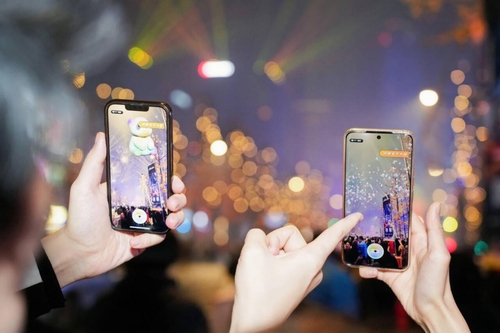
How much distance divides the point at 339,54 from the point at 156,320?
93 centimetres

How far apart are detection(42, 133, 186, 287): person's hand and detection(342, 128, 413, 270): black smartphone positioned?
34 cm

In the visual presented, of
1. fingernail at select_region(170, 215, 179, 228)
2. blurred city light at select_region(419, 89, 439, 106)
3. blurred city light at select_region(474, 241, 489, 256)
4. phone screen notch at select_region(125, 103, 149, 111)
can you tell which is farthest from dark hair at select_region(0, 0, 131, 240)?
blurred city light at select_region(474, 241, 489, 256)

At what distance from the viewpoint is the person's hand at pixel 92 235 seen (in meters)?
0.88

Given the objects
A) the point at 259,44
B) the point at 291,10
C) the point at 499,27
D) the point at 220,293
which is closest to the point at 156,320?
the point at 220,293

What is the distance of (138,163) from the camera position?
0.91 m

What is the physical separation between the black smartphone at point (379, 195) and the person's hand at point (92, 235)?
338mm

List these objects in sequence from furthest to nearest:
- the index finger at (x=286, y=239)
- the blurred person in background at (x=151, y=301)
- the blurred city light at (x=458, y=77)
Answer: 1. the blurred person in background at (x=151, y=301)
2. the blurred city light at (x=458, y=77)
3. the index finger at (x=286, y=239)

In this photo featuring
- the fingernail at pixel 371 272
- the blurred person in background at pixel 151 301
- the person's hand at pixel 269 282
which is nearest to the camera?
the person's hand at pixel 269 282

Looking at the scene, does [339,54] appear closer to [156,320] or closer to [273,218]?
Answer: [273,218]

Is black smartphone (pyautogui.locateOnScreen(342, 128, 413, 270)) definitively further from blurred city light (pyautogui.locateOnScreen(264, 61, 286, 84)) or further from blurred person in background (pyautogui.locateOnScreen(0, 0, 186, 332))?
blurred person in background (pyautogui.locateOnScreen(0, 0, 186, 332))

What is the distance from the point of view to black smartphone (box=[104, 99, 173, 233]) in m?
0.89

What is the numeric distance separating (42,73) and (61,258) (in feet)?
1.95

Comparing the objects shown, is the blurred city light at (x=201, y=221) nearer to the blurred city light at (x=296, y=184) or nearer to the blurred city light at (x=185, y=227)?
the blurred city light at (x=185, y=227)

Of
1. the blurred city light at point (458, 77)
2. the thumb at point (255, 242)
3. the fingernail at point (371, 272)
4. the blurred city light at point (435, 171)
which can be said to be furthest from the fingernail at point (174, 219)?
the blurred city light at point (458, 77)
